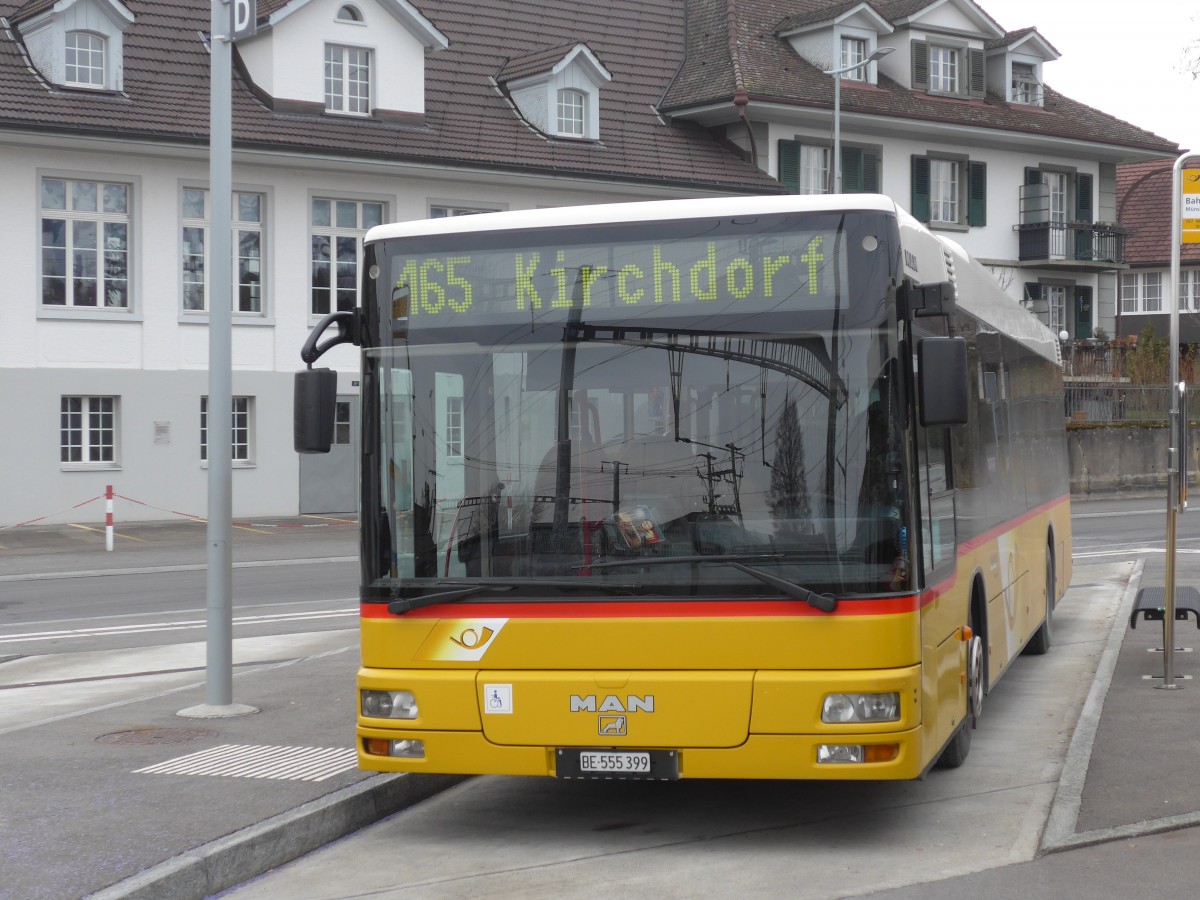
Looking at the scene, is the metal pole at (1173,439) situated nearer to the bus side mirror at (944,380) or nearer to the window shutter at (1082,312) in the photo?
the bus side mirror at (944,380)

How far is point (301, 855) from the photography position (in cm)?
716

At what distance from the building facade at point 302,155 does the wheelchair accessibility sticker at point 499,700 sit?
24037 mm

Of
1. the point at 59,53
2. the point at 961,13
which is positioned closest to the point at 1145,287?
the point at 961,13

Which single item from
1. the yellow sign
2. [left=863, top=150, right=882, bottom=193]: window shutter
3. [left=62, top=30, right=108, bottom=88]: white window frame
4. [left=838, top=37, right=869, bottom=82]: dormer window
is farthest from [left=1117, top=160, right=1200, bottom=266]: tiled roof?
the yellow sign

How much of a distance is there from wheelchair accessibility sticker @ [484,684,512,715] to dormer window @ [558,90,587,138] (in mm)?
30620

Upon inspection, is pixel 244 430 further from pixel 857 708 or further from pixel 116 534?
pixel 857 708

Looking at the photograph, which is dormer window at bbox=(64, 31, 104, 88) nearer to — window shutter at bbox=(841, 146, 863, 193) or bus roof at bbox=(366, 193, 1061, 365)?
window shutter at bbox=(841, 146, 863, 193)

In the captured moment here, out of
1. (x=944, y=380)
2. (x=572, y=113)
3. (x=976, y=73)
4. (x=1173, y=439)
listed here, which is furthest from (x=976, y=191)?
(x=944, y=380)

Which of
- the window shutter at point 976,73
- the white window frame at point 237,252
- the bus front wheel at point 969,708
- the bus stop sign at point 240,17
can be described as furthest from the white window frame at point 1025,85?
the bus front wheel at point 969,708

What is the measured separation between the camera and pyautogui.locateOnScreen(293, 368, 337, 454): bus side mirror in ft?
24.5

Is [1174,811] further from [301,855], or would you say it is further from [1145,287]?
[1145,287]

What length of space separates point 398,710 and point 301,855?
0.72m

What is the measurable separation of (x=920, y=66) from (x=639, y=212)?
38.1 m

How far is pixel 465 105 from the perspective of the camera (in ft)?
118
